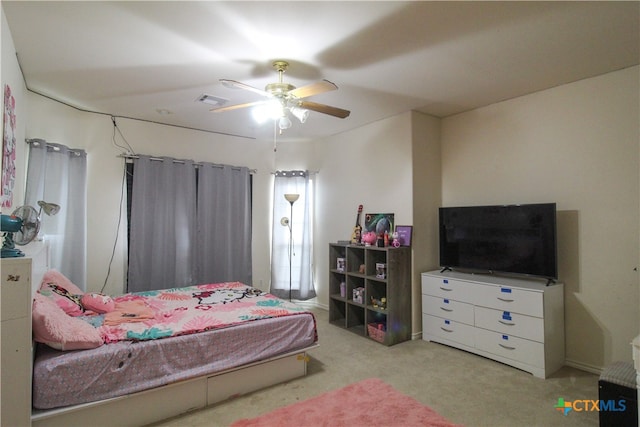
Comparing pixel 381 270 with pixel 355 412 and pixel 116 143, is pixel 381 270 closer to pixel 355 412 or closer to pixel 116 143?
pixel 355 412

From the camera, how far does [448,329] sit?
3.41 metres

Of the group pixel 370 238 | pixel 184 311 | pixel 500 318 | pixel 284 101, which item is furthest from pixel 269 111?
pixel 500 318

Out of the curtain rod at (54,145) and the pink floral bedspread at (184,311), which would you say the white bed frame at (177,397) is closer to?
the pink floral bedspread at (184,311)

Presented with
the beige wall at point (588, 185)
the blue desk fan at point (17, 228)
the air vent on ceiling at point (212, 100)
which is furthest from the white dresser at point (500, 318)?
the blue desk fan at point (17, 228)

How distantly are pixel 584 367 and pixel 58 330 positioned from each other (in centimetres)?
411

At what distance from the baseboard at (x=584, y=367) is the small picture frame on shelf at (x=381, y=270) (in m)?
1.83

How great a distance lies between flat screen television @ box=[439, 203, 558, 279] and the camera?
290 cm

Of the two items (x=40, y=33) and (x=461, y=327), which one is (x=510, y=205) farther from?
(x=40, y=33)

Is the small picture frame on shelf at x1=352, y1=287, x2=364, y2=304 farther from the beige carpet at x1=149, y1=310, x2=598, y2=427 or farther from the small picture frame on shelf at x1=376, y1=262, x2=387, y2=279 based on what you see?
the beige carpet at x1=149, y1=310, x2=598, y2=427

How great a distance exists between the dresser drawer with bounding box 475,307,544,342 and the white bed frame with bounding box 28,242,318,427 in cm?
168

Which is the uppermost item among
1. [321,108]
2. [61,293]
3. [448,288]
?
[321,108]

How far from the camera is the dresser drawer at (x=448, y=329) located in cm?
323

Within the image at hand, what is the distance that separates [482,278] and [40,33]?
4.21 meters

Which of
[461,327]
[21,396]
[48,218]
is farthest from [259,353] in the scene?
[48,218]
